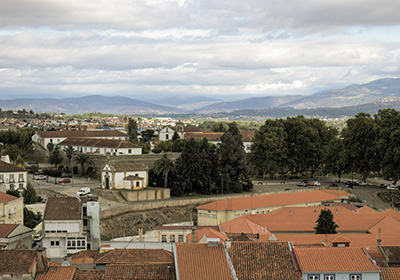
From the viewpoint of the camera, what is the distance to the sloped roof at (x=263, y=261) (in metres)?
27.5

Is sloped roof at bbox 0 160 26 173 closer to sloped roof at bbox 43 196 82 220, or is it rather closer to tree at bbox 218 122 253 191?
sloped roof at bbox 43 196 82 220

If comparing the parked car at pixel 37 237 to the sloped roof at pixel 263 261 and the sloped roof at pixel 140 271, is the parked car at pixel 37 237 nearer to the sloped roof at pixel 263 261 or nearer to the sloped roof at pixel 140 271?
the sloped roof at pixel 140 271

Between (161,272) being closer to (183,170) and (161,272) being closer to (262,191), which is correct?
(183,170)

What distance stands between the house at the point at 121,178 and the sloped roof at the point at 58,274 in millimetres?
34361

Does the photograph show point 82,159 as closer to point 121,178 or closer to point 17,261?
point 121,178

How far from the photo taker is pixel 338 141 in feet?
257

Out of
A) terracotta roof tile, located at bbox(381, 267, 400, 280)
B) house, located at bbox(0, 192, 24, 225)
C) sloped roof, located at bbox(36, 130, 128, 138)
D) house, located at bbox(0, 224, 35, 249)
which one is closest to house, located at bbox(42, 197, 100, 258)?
house, located at bbox(0, 224, 35, 249)

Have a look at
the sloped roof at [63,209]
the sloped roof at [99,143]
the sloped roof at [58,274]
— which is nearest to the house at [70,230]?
the sloped roof at [63,209]

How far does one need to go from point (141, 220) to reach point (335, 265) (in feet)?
104

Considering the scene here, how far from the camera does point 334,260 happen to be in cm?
2789

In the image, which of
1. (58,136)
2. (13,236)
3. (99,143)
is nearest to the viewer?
(13,236)

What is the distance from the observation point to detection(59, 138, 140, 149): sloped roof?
77.1m

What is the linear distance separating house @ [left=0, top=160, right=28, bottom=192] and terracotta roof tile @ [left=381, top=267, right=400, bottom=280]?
39.7m

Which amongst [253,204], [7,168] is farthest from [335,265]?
[7,168]
